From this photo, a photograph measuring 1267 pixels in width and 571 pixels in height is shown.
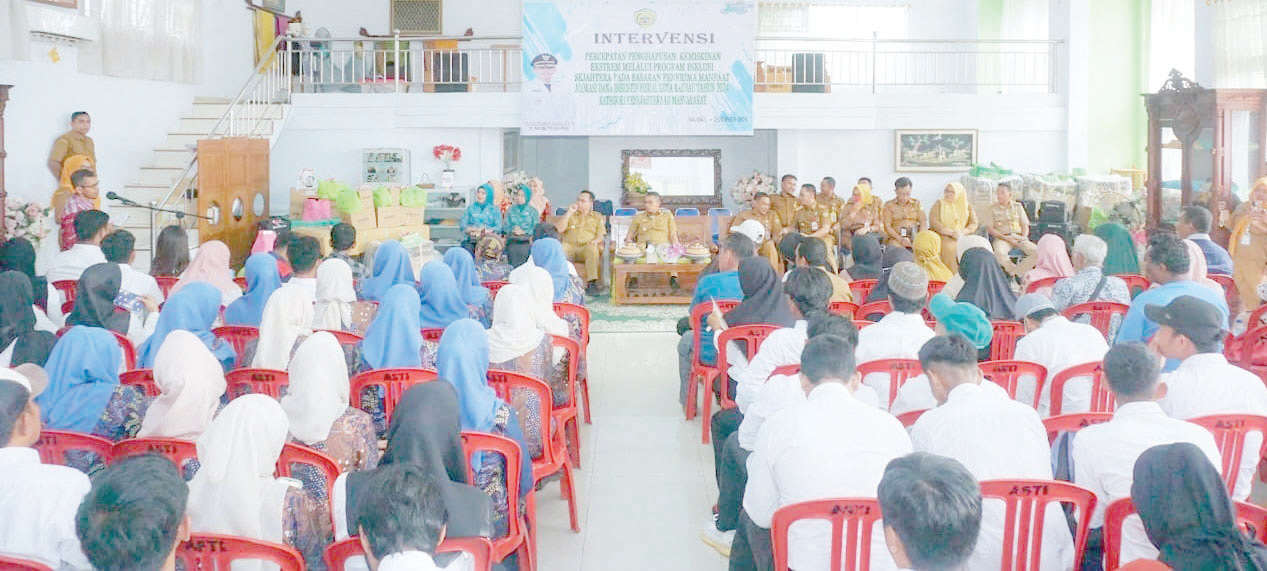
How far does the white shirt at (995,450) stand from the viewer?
3.10 meters

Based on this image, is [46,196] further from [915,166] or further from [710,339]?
[915,166]

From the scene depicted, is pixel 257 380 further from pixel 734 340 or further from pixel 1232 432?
pixel 1232 432

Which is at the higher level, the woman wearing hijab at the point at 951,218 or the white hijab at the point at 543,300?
the woman wearing hijab at the point at 951,218

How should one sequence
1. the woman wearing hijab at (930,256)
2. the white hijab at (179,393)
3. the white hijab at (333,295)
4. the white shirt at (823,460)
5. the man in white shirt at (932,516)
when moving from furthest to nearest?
the woman wearing hijab at (930,256) → the white hijab at (333,295) → the white hijab at (179,393) → the white shirt at (823,460) → the man in white shirt at (932,516)

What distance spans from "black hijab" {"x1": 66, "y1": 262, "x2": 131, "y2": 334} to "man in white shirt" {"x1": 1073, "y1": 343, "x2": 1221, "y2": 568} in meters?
4.11

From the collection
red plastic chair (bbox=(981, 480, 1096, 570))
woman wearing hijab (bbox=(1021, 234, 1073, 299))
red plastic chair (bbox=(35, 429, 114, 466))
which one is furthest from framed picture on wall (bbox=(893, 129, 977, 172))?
red plastic chair (bbox=(35, 429, 114, 466))

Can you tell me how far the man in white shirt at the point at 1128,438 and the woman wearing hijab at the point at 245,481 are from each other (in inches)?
82.1

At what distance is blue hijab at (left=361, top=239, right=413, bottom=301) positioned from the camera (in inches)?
266

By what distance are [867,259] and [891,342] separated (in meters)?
3.24

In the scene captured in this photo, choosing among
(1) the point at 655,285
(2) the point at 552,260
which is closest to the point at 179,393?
(2) the point at 552,260

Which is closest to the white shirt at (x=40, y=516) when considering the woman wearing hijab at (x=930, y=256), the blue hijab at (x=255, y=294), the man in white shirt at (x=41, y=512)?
the man in white shirt at (x=41, y=512)

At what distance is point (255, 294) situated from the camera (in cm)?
615

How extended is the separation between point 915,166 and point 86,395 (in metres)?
11.3

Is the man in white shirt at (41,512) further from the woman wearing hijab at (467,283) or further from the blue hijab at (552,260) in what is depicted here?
the blue hijab at (552,260)
